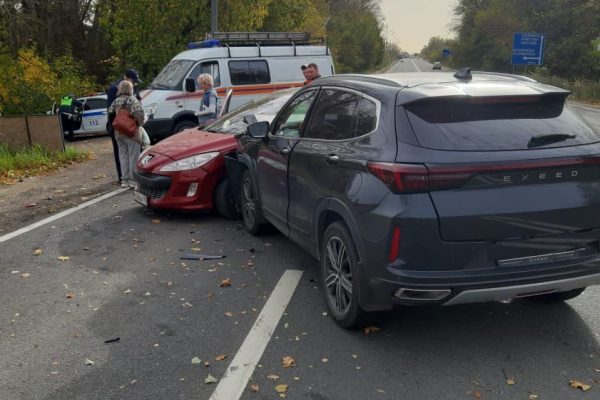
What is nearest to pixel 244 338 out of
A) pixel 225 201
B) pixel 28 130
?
pixel 225 201

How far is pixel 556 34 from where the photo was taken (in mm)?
58094

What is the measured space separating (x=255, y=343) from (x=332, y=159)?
137 cm

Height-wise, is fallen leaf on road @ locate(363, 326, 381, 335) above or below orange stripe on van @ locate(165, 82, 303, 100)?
below

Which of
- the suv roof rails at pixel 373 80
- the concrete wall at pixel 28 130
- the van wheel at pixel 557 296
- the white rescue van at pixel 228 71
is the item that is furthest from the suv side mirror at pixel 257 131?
the white rescue van at pixel 228 71

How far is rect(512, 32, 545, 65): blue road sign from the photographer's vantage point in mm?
45906

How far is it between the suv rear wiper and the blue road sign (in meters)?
47.0

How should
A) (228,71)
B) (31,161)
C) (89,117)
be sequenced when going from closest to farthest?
(31,161) < (228,71) < (89,117)

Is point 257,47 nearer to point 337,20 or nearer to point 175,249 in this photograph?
point 175,249

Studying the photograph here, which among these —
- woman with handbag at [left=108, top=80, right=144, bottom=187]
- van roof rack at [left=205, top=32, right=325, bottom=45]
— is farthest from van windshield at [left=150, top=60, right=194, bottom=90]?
woman with handbag at [left=108, top=80, right=144, bottom=187]

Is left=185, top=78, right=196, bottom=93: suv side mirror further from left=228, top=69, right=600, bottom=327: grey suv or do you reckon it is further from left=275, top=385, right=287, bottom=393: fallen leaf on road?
left=275, top=385, right=287, bottom=393: fallen leaf on road

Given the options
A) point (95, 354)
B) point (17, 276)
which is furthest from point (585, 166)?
point (17, 276)

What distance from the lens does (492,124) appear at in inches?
140

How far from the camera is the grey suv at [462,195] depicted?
331cm

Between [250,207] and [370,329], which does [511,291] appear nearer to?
[370,329]
